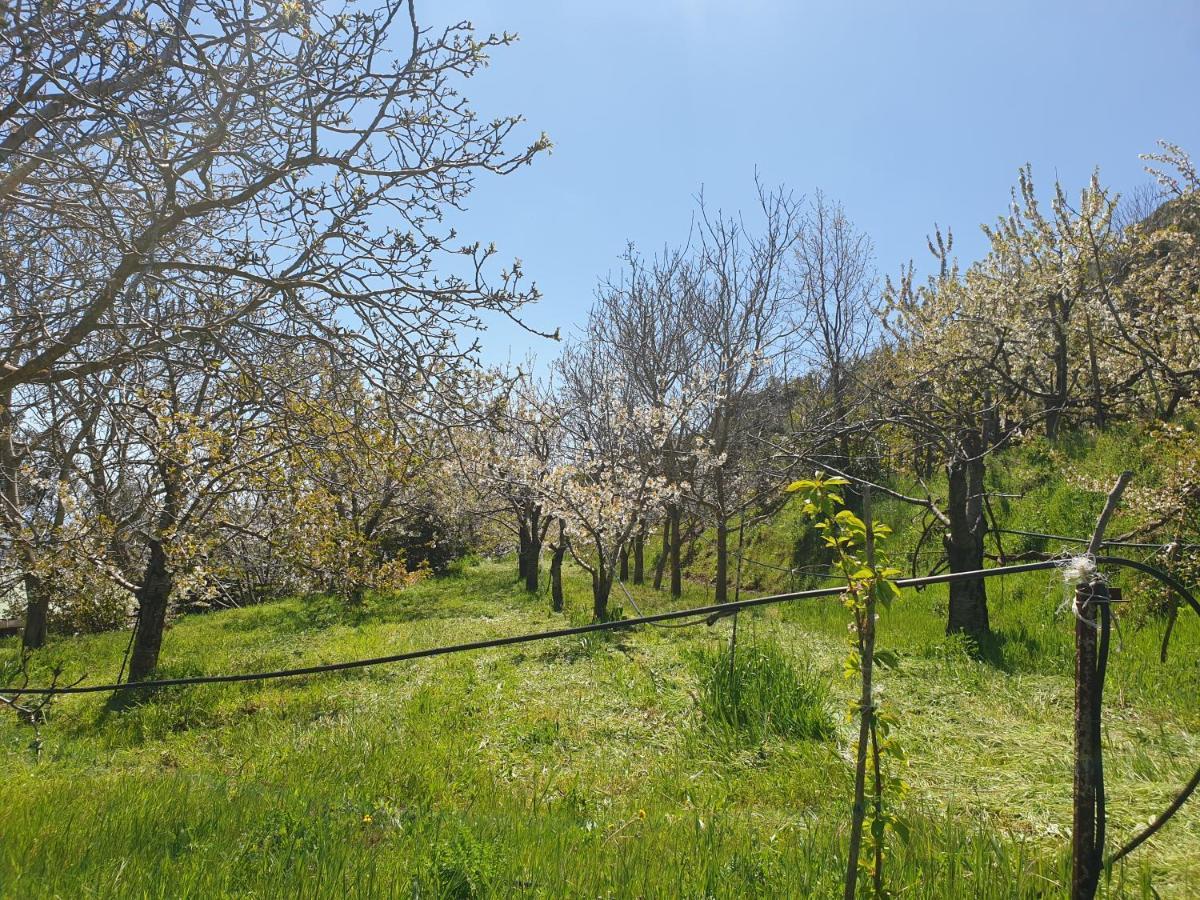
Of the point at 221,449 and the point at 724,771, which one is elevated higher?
the point at 221,449

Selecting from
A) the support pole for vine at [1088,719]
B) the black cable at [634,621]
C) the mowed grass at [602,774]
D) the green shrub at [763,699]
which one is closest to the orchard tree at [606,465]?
the mowed grass at [602,774]

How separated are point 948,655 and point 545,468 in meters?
8.62

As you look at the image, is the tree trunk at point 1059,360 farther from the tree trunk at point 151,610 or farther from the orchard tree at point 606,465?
the tree trunk at point 151,610

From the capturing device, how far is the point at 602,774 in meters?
4.57

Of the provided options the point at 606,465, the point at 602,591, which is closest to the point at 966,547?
the point at 602,591

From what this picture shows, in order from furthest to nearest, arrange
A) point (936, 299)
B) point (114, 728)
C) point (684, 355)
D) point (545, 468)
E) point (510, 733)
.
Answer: point (684, 355), point (545, 468), point (936, 299), point (114, 728), point (510, 733)

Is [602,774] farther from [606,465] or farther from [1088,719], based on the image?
[606,465]

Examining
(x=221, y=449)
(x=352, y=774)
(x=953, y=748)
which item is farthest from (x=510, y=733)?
(x=221, y=449)

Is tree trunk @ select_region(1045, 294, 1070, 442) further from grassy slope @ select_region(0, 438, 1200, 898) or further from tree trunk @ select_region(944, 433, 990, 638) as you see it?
tree trunk @ select_region(944, 433, 990, 638)

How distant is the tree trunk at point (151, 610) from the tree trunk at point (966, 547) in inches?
367

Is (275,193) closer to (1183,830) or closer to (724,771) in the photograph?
(724,771)

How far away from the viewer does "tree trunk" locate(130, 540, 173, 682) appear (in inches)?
329

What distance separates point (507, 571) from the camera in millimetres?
22516

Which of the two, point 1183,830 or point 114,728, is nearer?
point 1183,830
